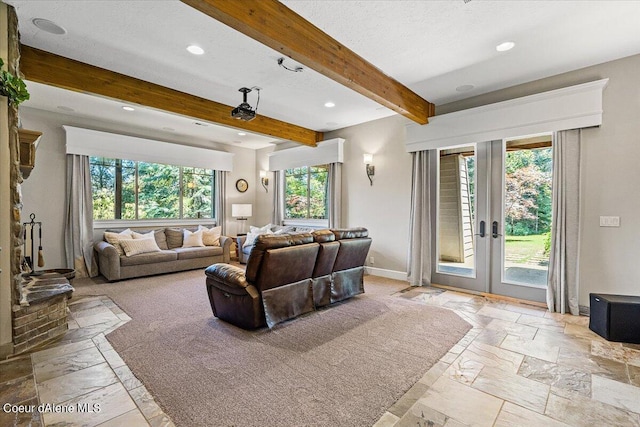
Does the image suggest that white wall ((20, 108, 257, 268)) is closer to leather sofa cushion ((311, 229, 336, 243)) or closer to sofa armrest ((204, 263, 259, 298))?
sofa armrest ((204, 263, 259, 298))

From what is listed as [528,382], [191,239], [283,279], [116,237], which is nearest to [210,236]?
[191,239]

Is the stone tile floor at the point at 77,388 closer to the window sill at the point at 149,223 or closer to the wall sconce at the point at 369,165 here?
the window sill at the point at 149,223

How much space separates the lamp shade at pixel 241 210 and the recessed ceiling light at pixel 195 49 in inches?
181

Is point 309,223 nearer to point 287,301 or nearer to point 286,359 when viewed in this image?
point 287,301

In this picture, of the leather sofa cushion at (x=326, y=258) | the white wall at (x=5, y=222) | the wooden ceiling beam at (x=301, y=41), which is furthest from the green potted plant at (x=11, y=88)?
the leather sofa cushion at (x=326, y=258)

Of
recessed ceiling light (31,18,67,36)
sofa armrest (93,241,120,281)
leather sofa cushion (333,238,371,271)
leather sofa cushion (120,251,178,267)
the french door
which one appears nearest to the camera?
recessed ceiling light (31,18,67,36)

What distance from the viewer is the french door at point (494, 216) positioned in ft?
13.2

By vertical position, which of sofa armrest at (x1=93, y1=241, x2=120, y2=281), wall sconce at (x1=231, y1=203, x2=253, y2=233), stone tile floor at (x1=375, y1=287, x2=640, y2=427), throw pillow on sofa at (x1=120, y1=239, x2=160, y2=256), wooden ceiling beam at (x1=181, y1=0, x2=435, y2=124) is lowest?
stone tile floor at (x1=375, y1=287, x2=640, y2=427)

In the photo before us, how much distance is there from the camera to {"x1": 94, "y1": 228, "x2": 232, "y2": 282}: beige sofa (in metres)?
5.09

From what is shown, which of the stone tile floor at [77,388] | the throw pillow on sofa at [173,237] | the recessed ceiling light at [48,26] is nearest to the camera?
the stone tile floor at [77,388]

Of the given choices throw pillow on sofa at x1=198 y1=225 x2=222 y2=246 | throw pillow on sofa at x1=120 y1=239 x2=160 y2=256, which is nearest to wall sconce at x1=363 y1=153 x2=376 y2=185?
throw pillow on sofa at x1=198 y1=225 x2=222 y2=246

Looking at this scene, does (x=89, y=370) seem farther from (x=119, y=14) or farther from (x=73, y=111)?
(x=73, y=111)

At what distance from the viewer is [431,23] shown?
8.84 feet

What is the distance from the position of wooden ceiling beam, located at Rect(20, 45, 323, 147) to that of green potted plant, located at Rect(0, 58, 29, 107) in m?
0.95
